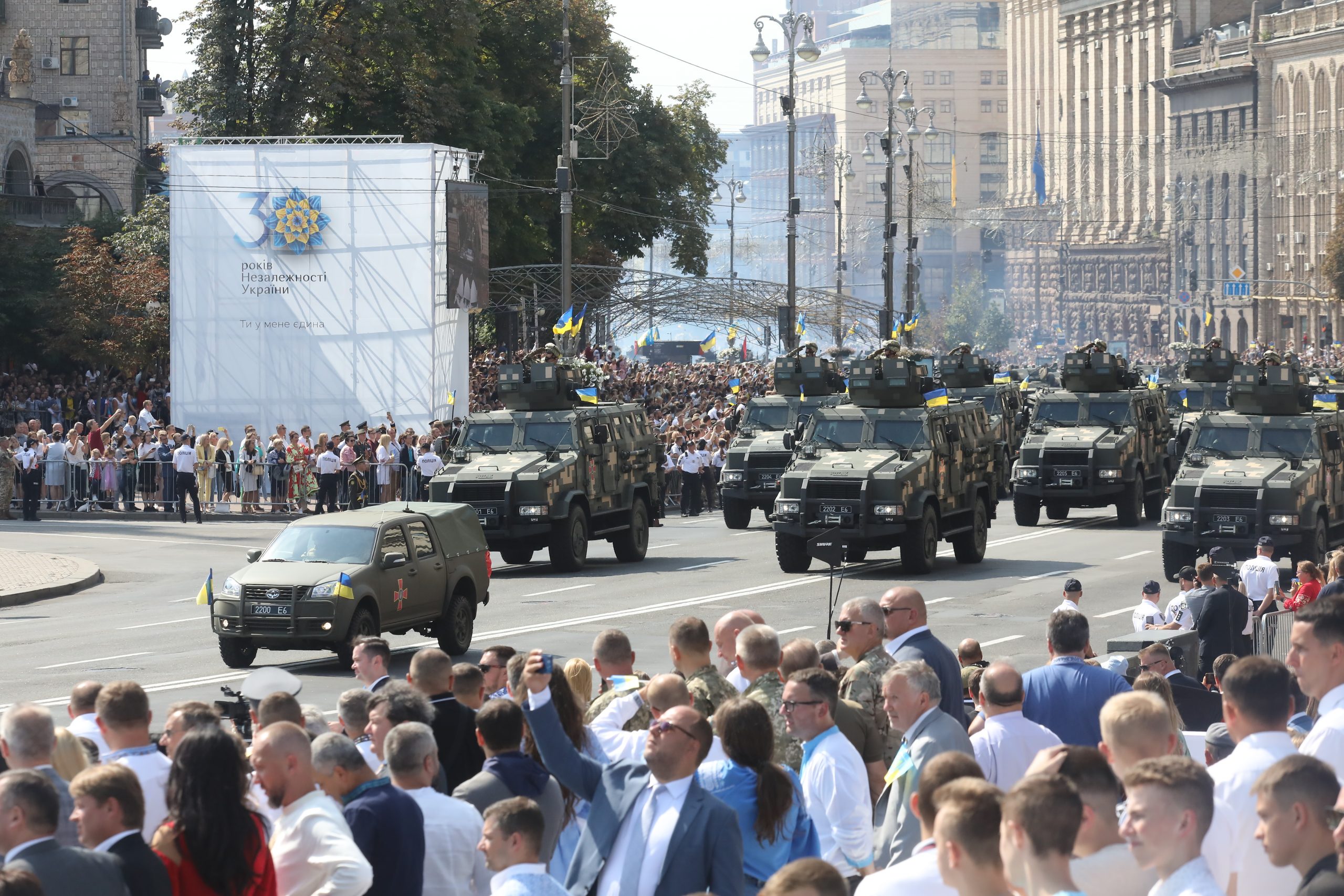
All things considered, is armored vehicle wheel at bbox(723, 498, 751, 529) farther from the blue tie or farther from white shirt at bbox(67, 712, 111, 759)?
the blue tie

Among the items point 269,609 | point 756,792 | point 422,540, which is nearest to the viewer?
point 756,792

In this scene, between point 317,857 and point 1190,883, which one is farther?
point 317,857

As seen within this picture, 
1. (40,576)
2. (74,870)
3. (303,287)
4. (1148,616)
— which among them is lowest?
(40,576)

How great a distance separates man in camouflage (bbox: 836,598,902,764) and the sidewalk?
57.5ft

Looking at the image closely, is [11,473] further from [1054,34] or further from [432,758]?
[1054,34]

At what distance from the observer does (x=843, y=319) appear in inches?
2591

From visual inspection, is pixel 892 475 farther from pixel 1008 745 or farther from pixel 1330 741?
pixel 1330 741

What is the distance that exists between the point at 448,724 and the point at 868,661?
2017 millimetres

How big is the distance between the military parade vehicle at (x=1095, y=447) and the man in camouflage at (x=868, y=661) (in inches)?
953

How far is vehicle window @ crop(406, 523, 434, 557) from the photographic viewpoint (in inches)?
778

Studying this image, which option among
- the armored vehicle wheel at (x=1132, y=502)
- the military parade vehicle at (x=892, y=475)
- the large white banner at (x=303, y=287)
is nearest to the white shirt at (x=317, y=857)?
the military parade vehicle at (x=892, y=475)

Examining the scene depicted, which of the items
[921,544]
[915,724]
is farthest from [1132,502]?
[915,724]

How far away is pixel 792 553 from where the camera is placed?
1078 inches

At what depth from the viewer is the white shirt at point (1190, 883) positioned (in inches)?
216
